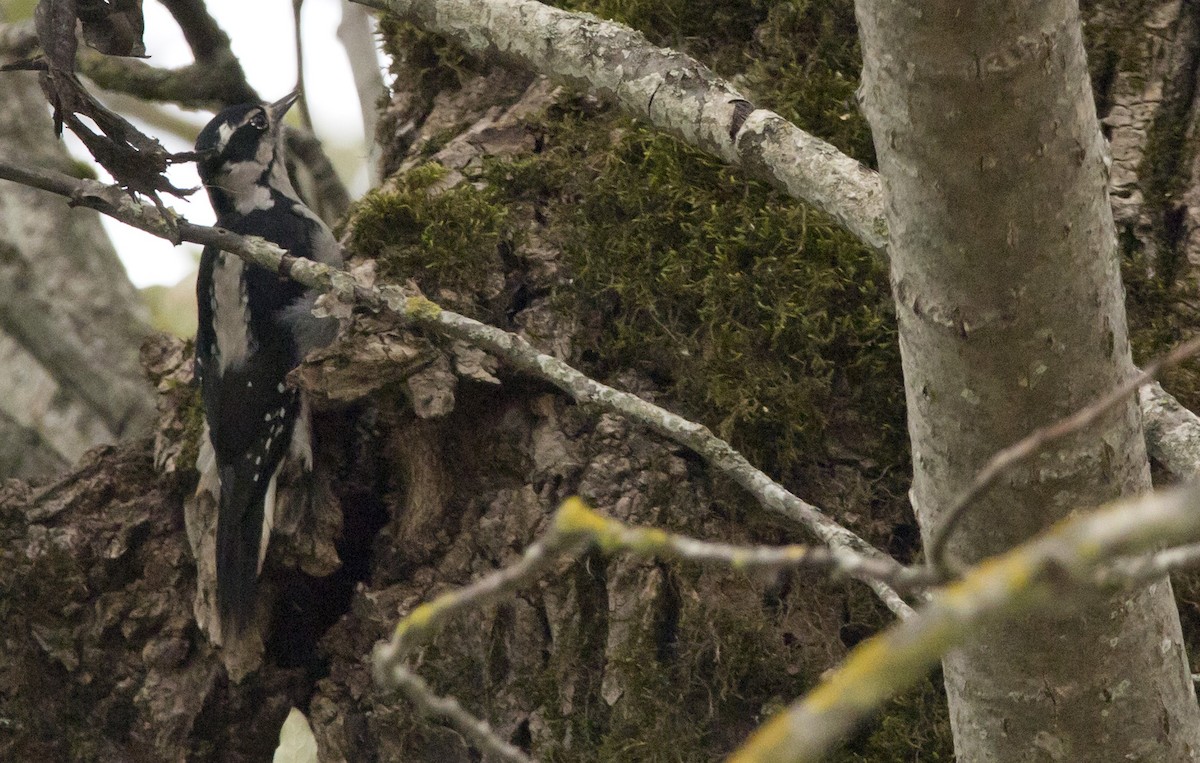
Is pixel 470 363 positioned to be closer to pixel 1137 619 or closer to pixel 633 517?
pixel 633 517

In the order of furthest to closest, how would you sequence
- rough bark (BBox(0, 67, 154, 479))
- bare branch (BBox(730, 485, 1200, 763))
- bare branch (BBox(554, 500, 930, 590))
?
rough bark (BBox(0, 67, 154, 479))
bare branch (BBox(554, 500, 930, 590))
bare branch (BBox(730, 485, 1200, 763))

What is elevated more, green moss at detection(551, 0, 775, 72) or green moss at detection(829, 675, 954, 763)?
green moss at detection(551, 0, 775, 72)

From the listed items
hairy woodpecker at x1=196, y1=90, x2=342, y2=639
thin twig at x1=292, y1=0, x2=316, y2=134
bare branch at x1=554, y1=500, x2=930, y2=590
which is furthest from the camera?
thin twig at x1=292, y1=0, x2=316, y2=134

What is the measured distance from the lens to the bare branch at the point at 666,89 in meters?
1.74

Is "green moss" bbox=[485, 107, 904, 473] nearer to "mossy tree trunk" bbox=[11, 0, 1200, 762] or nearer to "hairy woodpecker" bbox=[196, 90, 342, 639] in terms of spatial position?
"mossy tree trunk" bbox=[11, 0, 1200, 762]

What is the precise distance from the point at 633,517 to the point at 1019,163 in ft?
4.14

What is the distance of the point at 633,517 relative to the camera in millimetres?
2346

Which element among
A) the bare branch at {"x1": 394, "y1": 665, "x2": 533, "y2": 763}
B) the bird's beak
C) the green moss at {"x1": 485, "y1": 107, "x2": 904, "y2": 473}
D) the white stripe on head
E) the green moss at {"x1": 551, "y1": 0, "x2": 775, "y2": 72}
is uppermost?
the bird's beak

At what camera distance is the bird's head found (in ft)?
14.0

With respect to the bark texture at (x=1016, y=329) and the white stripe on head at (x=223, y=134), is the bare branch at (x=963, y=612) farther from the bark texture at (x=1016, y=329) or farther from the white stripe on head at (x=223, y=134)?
the white stripe on head at (x=223, y=134)

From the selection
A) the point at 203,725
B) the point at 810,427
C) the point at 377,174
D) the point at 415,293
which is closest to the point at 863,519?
the point at 810,427

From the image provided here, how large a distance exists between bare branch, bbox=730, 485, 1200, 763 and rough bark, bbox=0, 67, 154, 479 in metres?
3.95

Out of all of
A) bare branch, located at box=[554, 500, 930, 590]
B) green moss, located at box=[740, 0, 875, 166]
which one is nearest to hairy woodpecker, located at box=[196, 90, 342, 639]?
green moss, located at box=[740, 0, 875, 166]

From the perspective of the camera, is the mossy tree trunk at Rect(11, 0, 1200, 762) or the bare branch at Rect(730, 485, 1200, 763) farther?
the mossy tree trunk at Rect(11, 0, 1200, 762)
